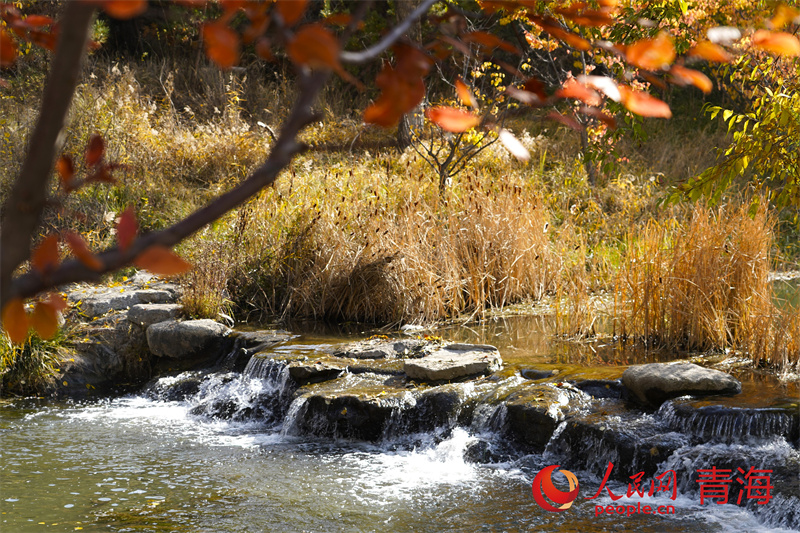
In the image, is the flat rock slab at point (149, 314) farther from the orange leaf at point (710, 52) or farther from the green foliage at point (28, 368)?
the orange leaf at point (710, 52)

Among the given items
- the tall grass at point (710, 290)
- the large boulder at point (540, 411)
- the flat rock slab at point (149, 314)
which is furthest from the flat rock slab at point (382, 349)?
the flat rock slab at point (149, 314)

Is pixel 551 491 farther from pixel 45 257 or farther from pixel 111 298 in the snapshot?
pixel 111 298

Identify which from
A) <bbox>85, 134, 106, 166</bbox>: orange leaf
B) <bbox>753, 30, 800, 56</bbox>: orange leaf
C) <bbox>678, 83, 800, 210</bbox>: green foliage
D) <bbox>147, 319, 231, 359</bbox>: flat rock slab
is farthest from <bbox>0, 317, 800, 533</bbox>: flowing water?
<bbox>753, 30, 800, 56</bbox>: orange leaf

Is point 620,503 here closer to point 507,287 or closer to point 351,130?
point 507,287

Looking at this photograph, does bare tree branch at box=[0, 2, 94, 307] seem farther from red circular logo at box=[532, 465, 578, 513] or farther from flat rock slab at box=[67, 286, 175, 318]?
flat rock slab at box=[67, 286, 175, 318]

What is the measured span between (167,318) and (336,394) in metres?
2.53

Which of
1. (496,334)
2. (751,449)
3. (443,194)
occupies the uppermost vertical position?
(443,194)

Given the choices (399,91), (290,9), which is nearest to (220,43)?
(290,9)

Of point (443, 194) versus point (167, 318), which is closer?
point (167, 318)

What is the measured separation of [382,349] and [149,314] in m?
2.38

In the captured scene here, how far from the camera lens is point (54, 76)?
68cm

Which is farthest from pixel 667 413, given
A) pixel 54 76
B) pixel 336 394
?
pixel 54 76

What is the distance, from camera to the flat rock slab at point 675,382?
439 cm

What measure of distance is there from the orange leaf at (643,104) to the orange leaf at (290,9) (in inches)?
14.7
